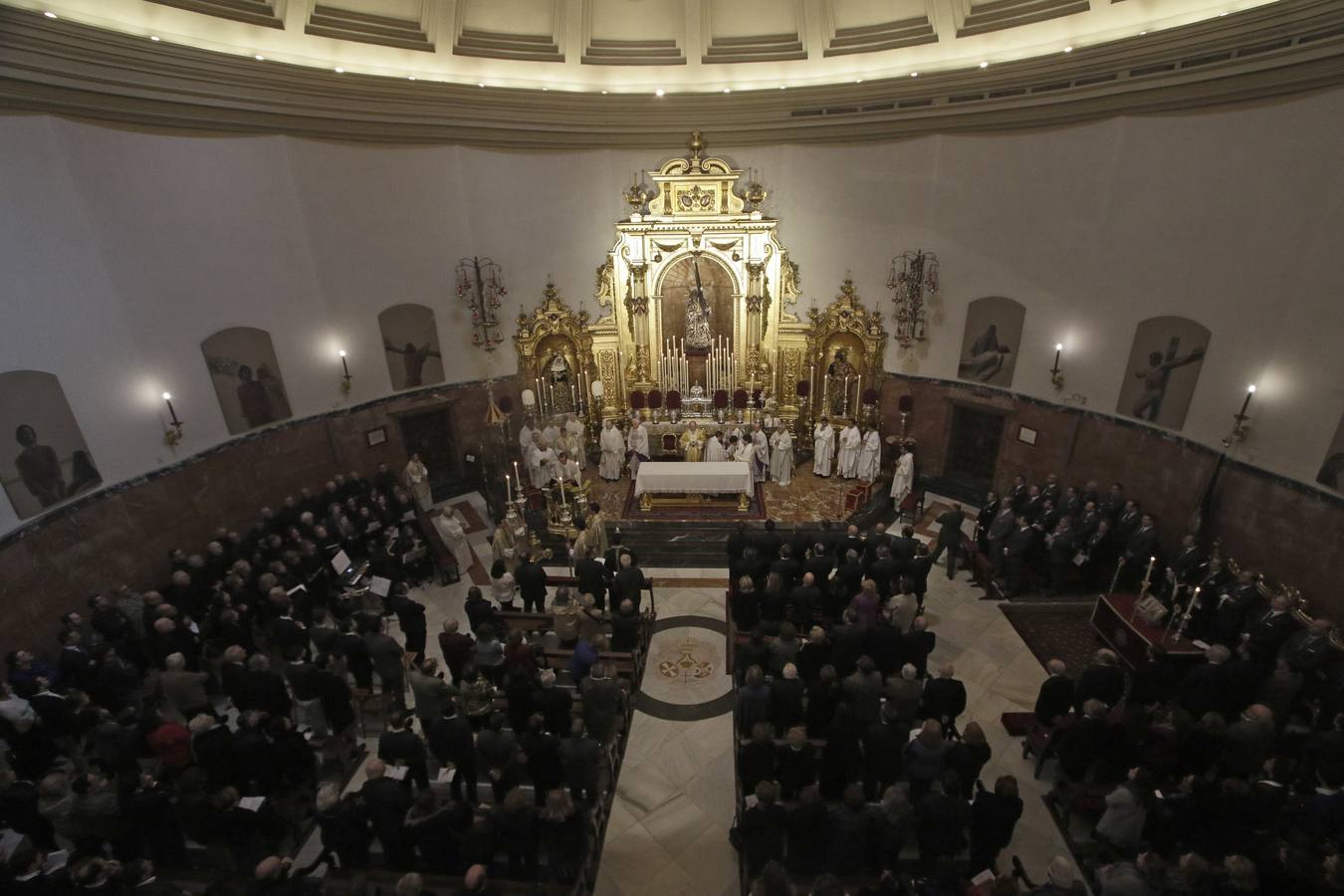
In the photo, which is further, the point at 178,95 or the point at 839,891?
the point at 178,95

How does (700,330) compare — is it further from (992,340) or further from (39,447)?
(39,447)

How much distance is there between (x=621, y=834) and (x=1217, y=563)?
8996 millimetres

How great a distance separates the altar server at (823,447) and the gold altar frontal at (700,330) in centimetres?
107

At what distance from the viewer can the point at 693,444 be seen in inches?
612

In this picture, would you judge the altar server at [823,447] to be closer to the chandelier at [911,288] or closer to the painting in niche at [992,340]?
the chandelier at [911,288]

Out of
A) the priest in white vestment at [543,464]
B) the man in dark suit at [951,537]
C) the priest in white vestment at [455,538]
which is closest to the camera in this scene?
the man in dark suit at [951,537]

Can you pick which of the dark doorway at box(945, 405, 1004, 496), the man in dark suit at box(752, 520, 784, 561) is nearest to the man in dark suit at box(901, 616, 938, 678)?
the man in dark suit at box(752, 520, 784, 561)

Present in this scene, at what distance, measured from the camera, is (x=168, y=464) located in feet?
36.9

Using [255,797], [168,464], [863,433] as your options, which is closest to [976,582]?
[863,433]

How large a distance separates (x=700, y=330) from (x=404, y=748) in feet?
40.7

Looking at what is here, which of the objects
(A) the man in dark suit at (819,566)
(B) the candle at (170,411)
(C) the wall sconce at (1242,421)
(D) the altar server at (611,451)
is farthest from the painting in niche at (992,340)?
(B) the candle at (170,411)

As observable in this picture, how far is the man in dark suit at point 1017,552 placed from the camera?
1128 cm

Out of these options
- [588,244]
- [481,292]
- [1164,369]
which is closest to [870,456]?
[1164,369]

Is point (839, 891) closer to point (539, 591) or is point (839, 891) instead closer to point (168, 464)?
point (539, 591)
